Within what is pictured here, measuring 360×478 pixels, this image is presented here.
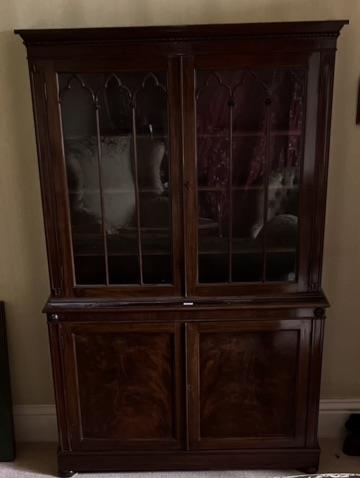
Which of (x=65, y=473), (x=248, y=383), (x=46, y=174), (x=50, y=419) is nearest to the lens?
(x=46, y=174)

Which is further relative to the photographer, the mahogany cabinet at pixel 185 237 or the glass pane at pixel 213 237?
the glass pane at pixel 213 237

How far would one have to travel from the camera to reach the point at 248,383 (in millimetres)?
2021

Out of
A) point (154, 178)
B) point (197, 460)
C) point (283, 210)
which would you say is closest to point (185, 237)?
point (154, 178)

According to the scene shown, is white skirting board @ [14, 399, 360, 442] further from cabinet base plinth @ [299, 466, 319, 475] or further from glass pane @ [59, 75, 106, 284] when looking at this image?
glass pane @ [59, 75, 106, 284]

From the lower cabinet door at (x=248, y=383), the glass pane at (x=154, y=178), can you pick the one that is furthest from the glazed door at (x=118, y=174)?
the lower cabinet door at (x=248, y=383)

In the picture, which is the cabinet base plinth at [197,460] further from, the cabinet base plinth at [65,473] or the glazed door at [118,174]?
the glazed door at [118,174]

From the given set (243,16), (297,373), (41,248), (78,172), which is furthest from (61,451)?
(243,16)

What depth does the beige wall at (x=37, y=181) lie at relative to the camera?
6.29 feet

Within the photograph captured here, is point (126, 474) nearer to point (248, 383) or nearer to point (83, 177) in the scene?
point (248, 383)

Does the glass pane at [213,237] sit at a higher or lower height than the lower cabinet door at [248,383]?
higher

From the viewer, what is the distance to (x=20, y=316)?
7.44 feet

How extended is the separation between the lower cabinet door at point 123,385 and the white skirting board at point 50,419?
1.07 feet

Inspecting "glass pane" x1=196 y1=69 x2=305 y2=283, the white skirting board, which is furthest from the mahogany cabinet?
the white skirting board

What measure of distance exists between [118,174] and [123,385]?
867 mm
